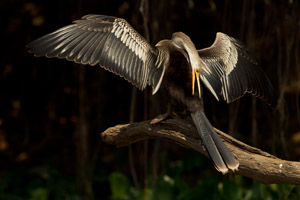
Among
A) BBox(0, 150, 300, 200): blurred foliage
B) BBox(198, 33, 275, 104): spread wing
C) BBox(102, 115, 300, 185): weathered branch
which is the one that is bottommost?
BBox(0, 150, 300, 200): blurred foliage

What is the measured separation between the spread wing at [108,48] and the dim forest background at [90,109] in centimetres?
121

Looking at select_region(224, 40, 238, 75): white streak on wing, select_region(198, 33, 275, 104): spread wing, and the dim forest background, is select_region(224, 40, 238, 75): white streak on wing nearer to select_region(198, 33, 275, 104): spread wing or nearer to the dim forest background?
select_region(198, 33, 275, 104): spread wing

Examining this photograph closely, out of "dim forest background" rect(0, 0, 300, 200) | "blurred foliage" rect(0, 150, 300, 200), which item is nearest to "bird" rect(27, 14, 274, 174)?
"blurred foliage" rect(0, 150, 300, 200)

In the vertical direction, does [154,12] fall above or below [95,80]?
above

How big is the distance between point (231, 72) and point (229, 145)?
0.50 m

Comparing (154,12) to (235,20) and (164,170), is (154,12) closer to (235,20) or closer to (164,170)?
(235,20)

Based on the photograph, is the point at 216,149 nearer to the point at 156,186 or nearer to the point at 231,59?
the point at 231,59

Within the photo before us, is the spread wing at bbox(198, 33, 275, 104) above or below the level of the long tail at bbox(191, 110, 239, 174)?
above

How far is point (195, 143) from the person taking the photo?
91.6 inches

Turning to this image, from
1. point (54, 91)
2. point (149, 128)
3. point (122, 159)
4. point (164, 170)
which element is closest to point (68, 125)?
point (54, 91)

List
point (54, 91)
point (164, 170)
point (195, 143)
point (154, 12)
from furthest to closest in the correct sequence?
point (54, 91), point (164, 170), point (154, 12), point (195, 143)

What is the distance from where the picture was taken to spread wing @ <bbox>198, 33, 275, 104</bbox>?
2.48 metres

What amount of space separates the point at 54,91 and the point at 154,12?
1377 millimetres

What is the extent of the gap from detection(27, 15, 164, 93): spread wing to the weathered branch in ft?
0.70
